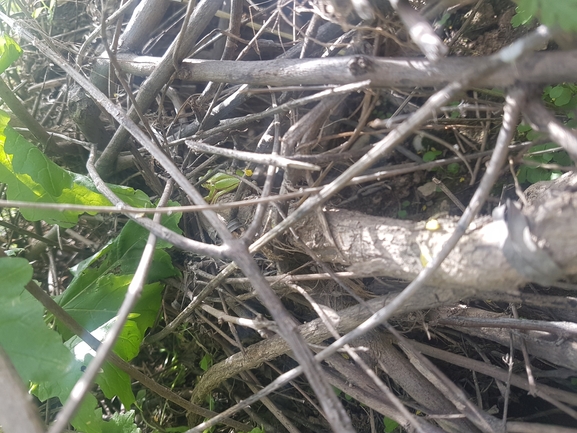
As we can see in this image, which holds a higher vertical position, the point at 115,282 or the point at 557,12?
the point at 557,12

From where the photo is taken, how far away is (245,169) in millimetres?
1123

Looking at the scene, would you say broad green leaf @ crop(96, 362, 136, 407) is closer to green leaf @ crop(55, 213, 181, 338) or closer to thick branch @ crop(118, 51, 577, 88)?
green leaf @ crop(55, 213, 181, 338)

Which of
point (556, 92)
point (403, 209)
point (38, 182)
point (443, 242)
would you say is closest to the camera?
point (443, 242)

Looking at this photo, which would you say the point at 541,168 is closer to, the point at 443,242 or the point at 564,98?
the point at 564,98

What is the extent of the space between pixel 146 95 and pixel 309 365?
849 mm

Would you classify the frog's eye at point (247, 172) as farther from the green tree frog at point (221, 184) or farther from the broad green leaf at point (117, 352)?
the broad green leaf at point (117, 352)

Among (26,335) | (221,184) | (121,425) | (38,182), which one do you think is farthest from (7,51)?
(121,425)

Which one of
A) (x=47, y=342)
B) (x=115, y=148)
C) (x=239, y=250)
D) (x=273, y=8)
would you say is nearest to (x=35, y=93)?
(x=115, y=148)

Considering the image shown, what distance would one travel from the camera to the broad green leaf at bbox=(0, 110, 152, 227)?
3.21ft

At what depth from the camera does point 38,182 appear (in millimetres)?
1002

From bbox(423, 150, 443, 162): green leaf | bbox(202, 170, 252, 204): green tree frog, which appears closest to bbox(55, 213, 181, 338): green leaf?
bbox(202, 170, 252, 204): green tree frog

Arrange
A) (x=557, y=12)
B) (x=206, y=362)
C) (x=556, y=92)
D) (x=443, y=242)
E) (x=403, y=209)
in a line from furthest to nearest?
(x=206, y=362) → (x=403, y=209) → (x=556, y=92) → (x=443, y=242) → (x=557, y=12)

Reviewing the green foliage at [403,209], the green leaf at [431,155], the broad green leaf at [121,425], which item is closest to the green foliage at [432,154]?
the green leaf at [431,155]

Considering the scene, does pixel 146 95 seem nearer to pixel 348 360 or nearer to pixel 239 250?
pixel 239 250
